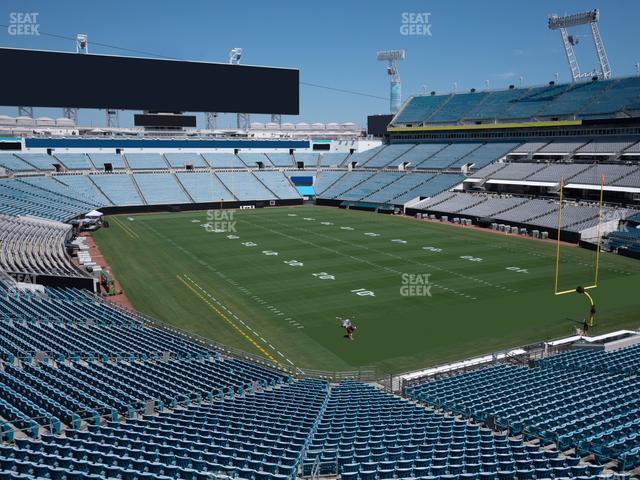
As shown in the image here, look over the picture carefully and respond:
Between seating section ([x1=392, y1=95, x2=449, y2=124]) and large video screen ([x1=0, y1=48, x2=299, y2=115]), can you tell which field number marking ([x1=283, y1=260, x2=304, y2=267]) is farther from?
seating section ([x1=392, y1=95, x2=449, y2=124])

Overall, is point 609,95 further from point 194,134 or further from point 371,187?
point 194,134

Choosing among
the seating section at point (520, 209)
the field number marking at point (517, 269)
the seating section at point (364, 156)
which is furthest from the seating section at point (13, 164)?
the field number marking at point (517, 269)

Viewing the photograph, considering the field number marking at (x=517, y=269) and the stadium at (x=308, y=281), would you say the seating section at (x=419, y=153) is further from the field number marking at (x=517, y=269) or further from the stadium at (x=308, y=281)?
the field number marking at (x=517, y=269)

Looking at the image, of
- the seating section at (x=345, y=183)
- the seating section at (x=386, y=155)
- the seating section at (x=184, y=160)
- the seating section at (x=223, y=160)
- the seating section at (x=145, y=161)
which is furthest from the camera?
the seating section at (x=386, y=155)

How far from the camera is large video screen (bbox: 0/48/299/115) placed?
215 ft

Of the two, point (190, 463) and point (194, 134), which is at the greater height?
point (194, 134)

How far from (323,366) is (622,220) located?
1519 inches

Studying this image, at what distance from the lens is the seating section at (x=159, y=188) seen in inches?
2768

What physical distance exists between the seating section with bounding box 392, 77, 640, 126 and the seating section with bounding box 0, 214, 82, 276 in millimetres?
60252

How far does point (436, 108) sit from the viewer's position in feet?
294

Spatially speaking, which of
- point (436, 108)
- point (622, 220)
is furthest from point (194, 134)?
point (622, 220)

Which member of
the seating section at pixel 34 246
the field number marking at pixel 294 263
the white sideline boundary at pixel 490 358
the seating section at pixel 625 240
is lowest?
the white sideline boundary at pixel 490 358

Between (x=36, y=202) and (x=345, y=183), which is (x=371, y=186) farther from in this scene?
(x=36, y=202)

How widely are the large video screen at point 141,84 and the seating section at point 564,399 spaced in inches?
2533
